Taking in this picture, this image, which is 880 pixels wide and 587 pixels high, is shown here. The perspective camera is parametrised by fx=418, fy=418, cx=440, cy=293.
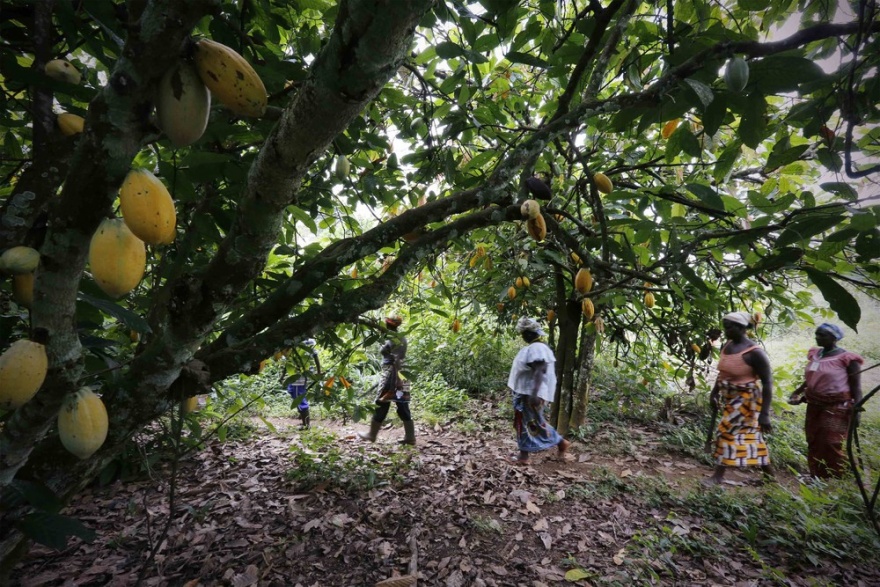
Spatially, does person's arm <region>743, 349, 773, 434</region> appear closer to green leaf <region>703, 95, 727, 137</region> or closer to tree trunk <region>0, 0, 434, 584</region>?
green leaf <region>703, 95, 727, 137</region>

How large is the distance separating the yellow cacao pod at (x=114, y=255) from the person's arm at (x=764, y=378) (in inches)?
161

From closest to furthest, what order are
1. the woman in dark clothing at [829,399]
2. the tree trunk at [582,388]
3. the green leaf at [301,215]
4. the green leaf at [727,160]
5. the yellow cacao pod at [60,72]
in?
the yellow cacao pod at [60,72]
the green leaf at [727,160]
the green leaf at [301,215]
the woman in dark clothing at [829,399]
the tree trunk at [582,388]

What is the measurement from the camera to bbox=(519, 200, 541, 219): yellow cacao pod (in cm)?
140

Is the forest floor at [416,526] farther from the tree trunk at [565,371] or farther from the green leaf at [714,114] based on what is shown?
the green leaf at [714,114]

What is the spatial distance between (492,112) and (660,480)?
3327 millimetres

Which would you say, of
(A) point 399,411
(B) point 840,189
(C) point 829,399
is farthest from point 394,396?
(C) point 829,399

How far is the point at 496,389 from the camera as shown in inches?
257

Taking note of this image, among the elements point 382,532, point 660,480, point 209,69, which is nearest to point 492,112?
point 209,69

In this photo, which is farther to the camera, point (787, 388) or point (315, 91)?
point (787, 388)

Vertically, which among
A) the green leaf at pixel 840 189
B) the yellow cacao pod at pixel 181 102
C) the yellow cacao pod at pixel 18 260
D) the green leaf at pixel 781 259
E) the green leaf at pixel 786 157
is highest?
the green leaf at pixel 786 157

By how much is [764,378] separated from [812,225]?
2.95 metres

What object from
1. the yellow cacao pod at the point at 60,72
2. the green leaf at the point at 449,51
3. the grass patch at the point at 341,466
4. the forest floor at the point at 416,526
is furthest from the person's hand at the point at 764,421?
the yellow cacao pod at the point at 60,72

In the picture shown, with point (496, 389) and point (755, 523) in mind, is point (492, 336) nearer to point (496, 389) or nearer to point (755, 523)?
point (496, 389)

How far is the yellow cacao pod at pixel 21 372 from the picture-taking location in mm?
698
